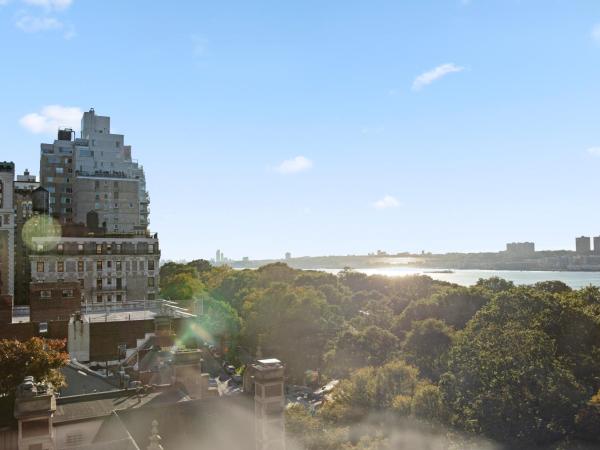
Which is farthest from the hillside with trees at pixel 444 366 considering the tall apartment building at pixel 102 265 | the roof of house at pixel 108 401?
the roof of house at pixel 108 401

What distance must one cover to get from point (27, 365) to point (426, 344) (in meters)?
48.9

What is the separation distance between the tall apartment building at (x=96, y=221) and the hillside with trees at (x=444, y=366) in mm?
13370

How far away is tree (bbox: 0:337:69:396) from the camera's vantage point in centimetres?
3016

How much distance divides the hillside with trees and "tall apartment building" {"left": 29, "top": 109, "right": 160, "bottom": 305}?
43.9 ft

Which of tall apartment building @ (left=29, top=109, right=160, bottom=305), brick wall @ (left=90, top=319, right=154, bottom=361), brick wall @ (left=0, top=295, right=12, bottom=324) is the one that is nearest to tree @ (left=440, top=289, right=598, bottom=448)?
brick wall @ (left=90, top=319, right=154, bottom=361)

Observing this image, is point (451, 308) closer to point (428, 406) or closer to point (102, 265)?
point (428, 406)

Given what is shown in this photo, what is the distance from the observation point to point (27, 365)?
30500 millimetres

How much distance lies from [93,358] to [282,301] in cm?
4039

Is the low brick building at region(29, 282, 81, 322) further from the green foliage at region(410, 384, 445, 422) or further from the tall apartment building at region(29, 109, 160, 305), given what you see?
the green foliage at region(410, 384, 445, 422)

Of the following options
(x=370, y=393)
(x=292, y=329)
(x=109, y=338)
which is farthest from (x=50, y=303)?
(x=292, y=329)

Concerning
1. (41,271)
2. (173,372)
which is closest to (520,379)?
(173,372)

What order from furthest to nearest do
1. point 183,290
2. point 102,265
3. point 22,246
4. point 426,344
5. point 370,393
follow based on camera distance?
point 183,290, point 22,246, point 102,265, point 426,344, point 370,393

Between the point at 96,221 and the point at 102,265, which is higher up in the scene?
the point at 96,221

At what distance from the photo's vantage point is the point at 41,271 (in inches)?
2886
